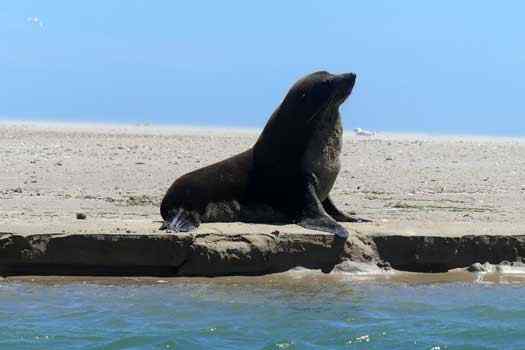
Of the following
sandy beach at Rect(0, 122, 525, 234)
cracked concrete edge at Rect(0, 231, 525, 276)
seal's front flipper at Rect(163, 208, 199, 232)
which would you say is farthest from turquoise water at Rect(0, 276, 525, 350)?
sandy beach at Rect(0, 122, 525, 234)

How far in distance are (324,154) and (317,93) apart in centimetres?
55

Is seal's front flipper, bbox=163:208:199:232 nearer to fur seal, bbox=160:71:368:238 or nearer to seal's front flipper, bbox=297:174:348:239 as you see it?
fur seal, bbox=160:71:368:238

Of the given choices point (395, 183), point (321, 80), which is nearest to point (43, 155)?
point (395, 183)

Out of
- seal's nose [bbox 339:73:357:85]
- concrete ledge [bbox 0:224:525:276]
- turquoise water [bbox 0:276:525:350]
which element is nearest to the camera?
turquoise water [bbox 0:276:525:350]

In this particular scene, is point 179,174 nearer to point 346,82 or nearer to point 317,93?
point 317,93

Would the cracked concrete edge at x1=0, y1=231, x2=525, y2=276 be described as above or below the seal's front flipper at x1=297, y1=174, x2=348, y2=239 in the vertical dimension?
below

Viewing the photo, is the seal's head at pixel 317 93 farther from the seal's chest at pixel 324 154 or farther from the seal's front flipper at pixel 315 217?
the seal's front flipper at pixel 315 217

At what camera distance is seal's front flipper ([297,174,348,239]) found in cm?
922

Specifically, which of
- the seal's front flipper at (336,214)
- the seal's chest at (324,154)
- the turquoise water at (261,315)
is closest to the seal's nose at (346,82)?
the seal's chest at (324,154)

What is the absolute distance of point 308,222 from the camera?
9484mm

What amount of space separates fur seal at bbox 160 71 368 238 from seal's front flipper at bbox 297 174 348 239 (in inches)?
1.9

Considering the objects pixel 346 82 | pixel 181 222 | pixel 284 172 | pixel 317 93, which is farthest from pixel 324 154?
pixel 181 222

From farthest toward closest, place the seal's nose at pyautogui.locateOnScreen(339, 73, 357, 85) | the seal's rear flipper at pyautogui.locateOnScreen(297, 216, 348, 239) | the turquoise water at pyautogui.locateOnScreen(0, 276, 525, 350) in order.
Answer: the seal's nose at pyautogui.locateOnScreen(339, 73, 357, 85)
the seal's rear flipper at pyautogui.locateOnScreen(297, 216, 348, 239)
the turquoise water at pyautogui.locateOnScreen(0, 276, 525, 350)

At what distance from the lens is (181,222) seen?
9445mm
